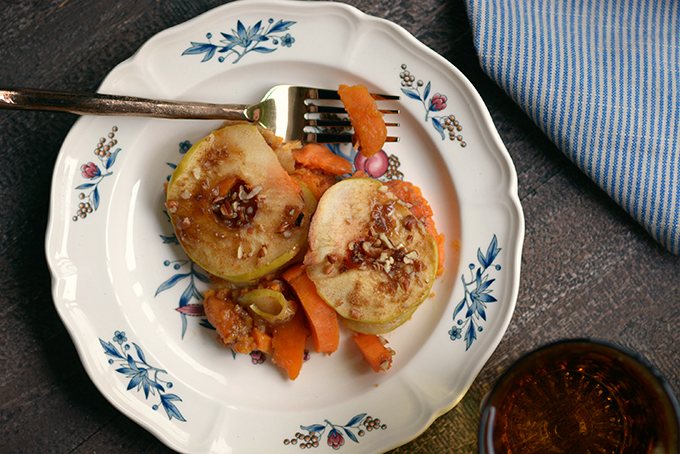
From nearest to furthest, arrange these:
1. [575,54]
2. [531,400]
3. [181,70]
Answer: [531,400] < [181,70] < [575,54]

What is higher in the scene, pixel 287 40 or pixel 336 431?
pixel 287 40

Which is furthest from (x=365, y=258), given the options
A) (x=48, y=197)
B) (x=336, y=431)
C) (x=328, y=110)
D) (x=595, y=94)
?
(x=48, y=197)

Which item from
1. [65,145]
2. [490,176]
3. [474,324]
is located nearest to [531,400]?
[474,324]

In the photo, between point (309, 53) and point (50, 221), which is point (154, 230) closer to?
point (50, 221)

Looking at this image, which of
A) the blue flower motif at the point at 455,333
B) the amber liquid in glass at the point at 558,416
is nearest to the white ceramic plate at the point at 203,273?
the blue flower motif at the point at 455,333

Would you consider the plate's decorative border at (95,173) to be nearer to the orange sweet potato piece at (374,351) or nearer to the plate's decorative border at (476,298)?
the orange sweet potato piece at (374,351)

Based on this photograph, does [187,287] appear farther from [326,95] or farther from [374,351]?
[326,95]
